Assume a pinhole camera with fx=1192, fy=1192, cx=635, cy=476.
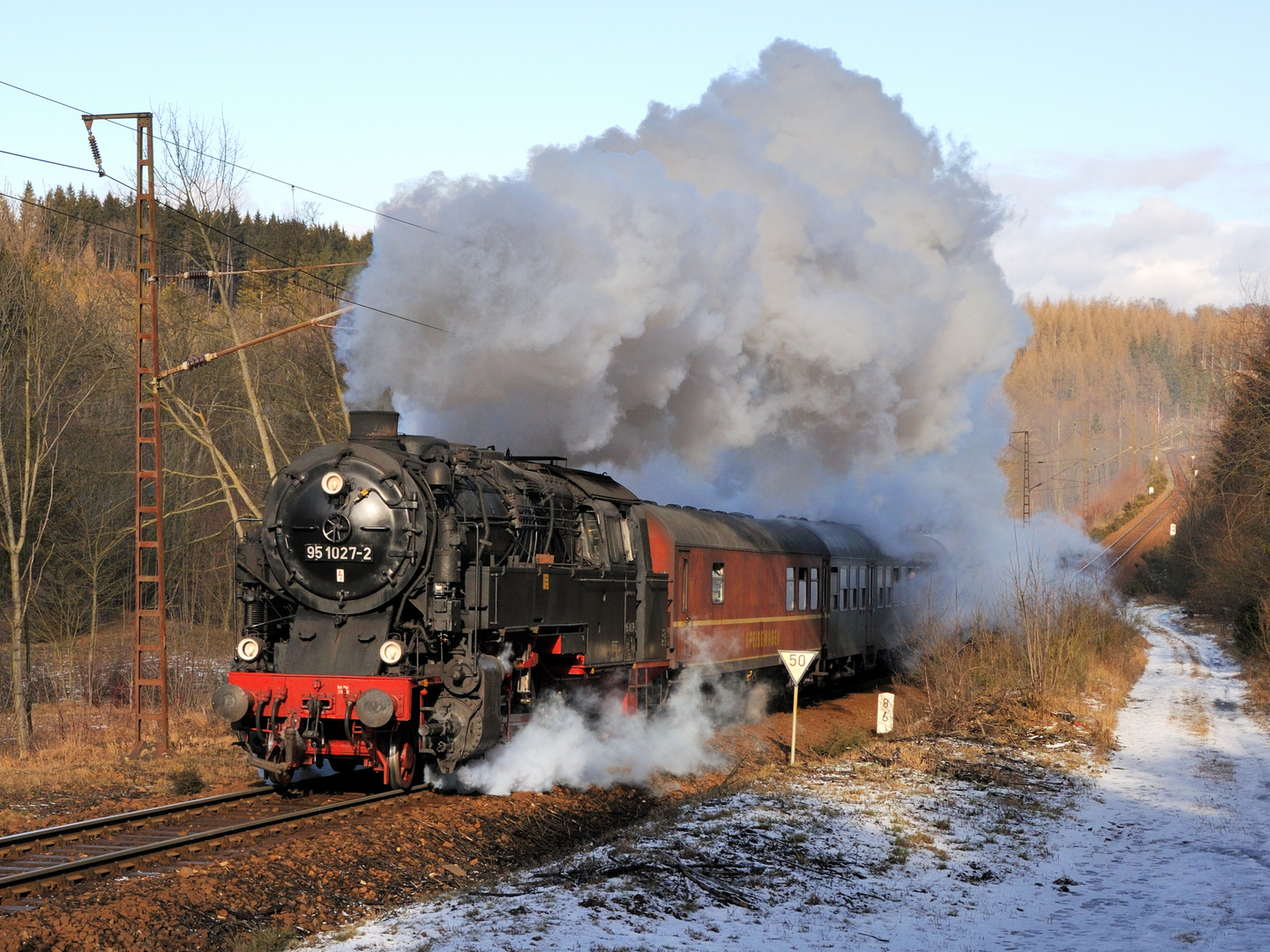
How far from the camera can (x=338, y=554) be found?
10.6 meters

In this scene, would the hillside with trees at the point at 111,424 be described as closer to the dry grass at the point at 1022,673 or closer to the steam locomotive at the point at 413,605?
the steam locomotive at the point at 413,605

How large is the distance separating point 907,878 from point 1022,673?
37.4 feet

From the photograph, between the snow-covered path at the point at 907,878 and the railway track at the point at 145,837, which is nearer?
the snow-covered path at the point at 907,878

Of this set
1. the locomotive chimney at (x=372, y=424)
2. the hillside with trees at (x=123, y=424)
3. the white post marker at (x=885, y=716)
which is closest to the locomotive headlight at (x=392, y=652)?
the locomotive chimney at (x=372, y=424)

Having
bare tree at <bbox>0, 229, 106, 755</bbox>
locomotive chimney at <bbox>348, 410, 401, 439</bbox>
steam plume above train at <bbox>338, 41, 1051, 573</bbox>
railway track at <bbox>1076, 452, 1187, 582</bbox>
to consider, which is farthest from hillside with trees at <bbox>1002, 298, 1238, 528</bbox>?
locomotive chimney at <bbox>348, 410, 401, 439</bbox>

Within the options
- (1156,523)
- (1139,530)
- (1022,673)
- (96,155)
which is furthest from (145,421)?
(1156,523)

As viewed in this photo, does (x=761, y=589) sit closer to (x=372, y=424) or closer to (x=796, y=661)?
(x=796, y=661)

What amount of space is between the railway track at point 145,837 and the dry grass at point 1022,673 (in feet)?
31.6

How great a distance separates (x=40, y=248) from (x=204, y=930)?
1946 cm

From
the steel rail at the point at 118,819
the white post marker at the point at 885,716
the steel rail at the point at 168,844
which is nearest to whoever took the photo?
the steel rail at the point at 168,844

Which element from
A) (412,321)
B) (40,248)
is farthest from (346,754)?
(40,248)

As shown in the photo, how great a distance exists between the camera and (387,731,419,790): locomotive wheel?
1059cm

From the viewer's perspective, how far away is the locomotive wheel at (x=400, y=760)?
10594mm

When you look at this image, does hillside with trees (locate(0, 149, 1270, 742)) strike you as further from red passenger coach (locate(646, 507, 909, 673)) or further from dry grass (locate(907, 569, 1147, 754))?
red passenger coach (locate(646, 507, 909, 673))
